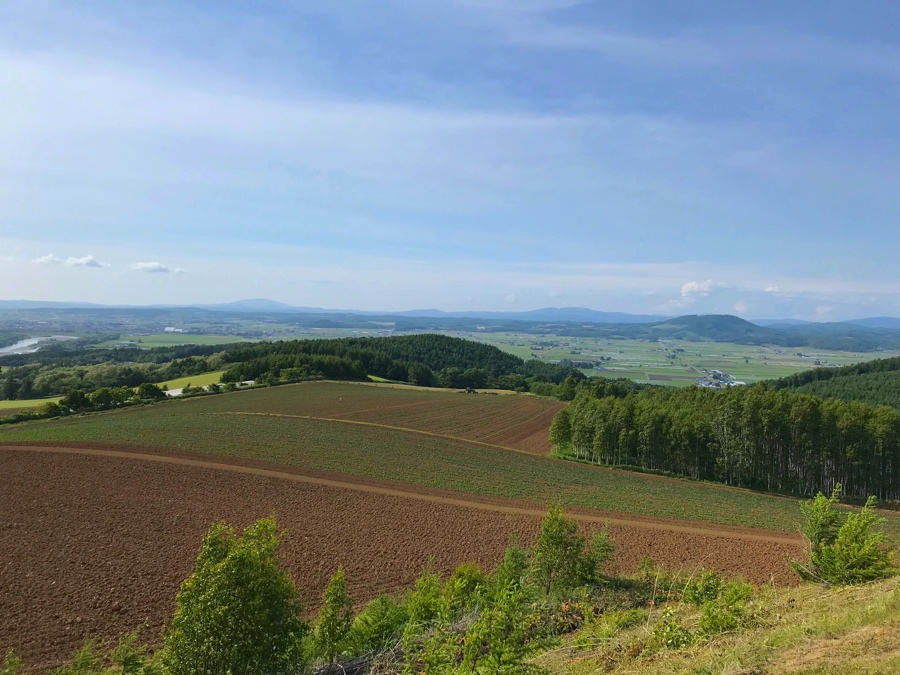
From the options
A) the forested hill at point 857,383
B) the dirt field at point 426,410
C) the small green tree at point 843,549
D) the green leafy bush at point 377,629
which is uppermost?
the small green tree at point 843,549

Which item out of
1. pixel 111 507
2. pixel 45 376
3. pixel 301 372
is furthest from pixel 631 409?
pixel 45 376

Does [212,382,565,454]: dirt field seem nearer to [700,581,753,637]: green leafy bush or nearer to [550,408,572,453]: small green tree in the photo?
[550,408,572,453]: small green tree

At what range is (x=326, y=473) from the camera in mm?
36062

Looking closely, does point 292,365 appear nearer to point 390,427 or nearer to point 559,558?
point 390,427

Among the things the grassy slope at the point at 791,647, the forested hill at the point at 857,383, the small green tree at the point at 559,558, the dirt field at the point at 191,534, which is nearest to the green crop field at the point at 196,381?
the dirt field at the point at 191,534

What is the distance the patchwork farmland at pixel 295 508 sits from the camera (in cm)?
1819

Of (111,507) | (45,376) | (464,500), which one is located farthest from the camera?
(45,376)

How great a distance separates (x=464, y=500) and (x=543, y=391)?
3164 inches

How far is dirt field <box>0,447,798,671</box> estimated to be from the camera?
16.8 meters

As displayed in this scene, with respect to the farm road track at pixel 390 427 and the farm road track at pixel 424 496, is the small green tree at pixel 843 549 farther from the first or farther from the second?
the farm road track at pixel 390 427

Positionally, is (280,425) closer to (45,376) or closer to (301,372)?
(301,372)

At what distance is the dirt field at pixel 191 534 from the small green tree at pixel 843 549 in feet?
31.7

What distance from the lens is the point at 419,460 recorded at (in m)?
42.5

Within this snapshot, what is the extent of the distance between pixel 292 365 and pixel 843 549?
97.5 m
